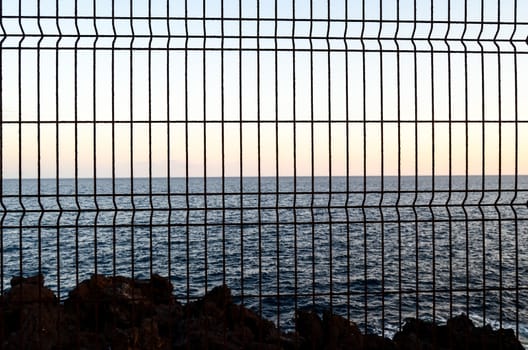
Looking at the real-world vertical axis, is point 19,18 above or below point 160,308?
above

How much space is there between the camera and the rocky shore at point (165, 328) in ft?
23.8

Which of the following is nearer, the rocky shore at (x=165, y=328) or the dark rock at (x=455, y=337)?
the rocky shore at (x=165, y=328)

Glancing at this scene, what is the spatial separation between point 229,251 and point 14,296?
33601mm

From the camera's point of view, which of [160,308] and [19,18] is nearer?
[19,18]

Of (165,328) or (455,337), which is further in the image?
(455,337)

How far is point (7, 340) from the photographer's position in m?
7.32

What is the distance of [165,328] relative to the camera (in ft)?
29.4

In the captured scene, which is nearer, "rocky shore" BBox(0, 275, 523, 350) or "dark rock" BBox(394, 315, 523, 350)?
"rocky shore" BBox(0, 275, 523, 350)

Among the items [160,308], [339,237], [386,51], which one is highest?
[386,51]

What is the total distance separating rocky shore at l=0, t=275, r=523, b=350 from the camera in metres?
7.27

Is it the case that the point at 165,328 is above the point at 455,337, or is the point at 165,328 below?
above

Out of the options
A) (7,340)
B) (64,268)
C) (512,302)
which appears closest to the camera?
(7,340)

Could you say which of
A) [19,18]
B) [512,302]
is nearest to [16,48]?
[19,18]

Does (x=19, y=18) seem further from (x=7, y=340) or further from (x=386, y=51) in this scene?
(x=7, y=340)
